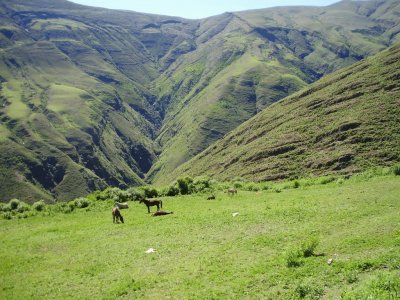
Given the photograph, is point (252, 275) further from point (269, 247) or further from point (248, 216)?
point (248, 216)

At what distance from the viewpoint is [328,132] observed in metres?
104

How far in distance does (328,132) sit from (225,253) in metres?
85.7

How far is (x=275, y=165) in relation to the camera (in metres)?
103

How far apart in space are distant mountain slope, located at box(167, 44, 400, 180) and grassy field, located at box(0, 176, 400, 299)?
49.4 meters

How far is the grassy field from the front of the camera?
18328 millimetres

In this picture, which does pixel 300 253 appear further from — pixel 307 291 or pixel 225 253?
pixel 225 253

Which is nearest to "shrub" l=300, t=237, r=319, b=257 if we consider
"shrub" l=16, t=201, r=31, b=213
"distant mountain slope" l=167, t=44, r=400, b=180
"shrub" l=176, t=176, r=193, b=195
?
"shrub" l=176, t=176, r=193, b=195

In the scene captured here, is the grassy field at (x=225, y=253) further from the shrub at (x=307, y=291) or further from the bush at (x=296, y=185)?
the bush at (x=296, y=185)

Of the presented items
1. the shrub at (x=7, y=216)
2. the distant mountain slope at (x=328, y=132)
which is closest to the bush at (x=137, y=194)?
the shrub at (x=7, y=216)

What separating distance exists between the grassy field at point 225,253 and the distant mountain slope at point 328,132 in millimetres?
49397

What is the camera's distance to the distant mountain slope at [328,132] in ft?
290

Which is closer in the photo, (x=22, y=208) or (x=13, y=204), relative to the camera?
(x=22, y=208)

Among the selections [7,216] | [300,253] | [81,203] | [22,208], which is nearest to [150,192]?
[81,203]

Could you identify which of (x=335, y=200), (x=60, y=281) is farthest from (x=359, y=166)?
(x=60, y=281)
